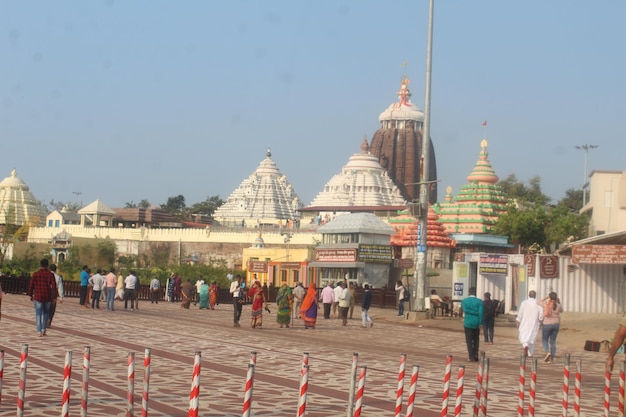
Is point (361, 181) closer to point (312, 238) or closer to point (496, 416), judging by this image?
point (312, 238)

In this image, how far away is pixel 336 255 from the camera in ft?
151

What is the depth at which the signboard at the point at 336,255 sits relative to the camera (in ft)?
148

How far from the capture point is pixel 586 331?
26.8 m

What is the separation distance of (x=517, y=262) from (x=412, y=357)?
14.7m

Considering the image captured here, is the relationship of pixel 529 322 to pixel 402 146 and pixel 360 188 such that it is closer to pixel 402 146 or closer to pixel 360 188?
pixel 360 188

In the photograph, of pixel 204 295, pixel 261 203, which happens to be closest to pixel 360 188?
pixel 261 203

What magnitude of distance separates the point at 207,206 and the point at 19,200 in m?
46.9

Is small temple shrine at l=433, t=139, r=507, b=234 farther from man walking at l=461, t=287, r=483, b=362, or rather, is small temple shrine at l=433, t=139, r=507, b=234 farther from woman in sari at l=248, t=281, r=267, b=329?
man walking at l=461, t=287, r=483, b=362

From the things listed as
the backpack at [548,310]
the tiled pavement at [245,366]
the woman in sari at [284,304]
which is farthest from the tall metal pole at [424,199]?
the backpack at [548,310]

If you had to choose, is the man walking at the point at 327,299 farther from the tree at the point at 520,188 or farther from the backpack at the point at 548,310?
the tree at the point at 520,188

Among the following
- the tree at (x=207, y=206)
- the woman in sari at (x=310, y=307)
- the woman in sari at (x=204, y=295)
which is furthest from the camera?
the tree at (x=207, y=206)

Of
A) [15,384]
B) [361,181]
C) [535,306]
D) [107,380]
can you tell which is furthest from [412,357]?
[361,181]

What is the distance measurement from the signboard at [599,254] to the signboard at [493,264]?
4.37 m

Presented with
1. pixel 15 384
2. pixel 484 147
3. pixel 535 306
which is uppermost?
pixel 484 147
